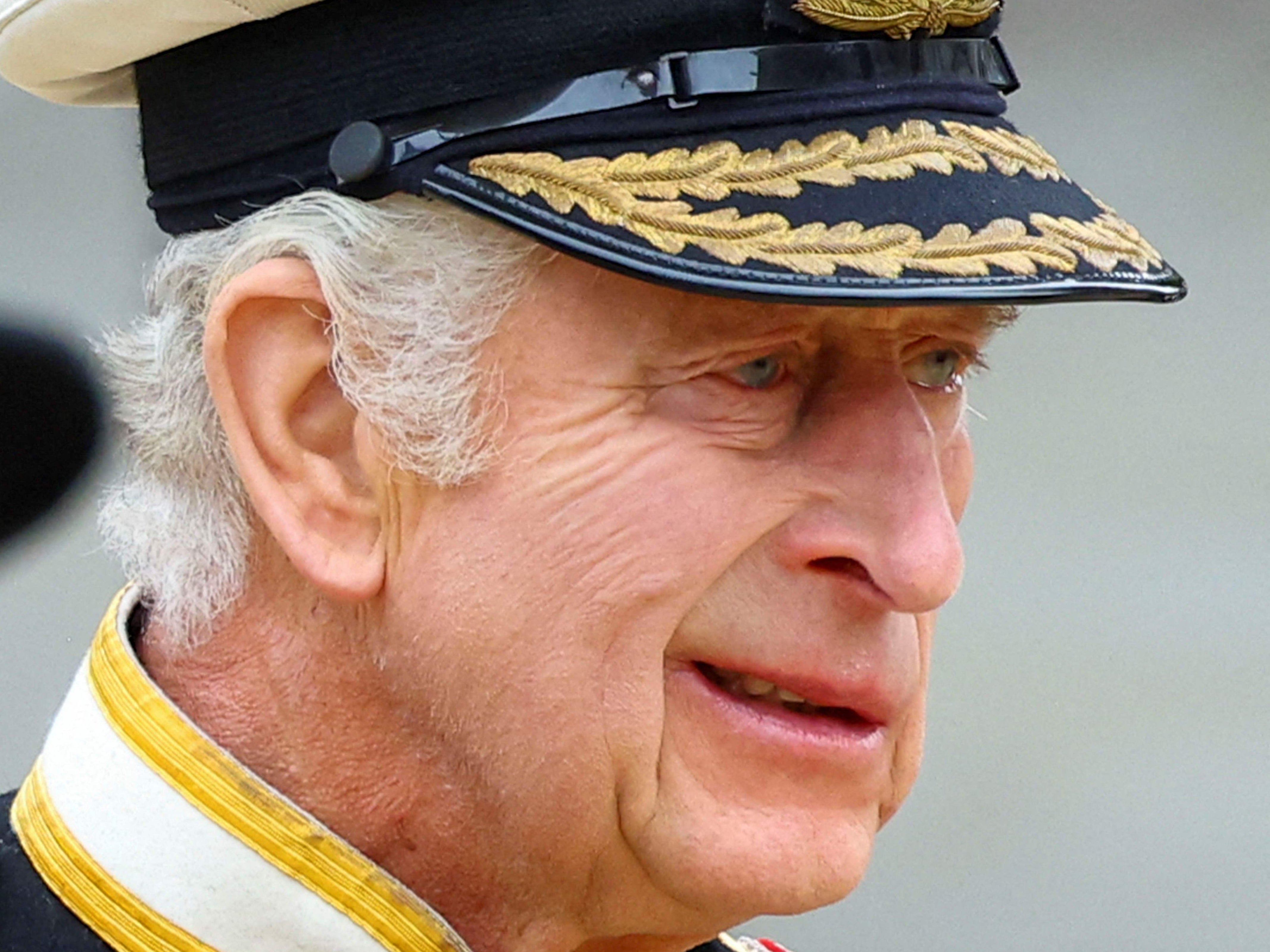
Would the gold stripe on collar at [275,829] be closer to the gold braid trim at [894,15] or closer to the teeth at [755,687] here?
the teeth at [755,687]

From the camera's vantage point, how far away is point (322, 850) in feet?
5.11

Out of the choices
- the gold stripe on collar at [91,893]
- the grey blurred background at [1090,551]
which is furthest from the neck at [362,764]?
the grey blurred background at [1090,551]

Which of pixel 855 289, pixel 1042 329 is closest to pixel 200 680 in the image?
pixel 855 289

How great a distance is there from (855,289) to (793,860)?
0.50 metres

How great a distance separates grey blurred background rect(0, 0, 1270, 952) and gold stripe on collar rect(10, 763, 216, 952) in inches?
76.1

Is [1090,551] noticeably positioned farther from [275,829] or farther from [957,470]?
[275,829]

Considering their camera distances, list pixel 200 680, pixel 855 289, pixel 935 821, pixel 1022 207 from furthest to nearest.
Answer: pixel 935 821 < pixel 200 680 < pixel 1022 207 < pixel 855 289

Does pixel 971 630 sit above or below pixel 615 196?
below

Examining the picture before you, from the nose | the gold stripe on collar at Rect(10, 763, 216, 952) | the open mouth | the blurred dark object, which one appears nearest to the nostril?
the nose

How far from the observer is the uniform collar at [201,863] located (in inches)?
60.8

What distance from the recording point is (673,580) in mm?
1505

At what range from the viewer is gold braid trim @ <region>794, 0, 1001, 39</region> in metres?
1.50

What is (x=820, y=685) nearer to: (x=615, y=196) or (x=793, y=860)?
(x=793, y=860)

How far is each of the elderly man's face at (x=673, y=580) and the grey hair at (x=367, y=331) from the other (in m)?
0.03
